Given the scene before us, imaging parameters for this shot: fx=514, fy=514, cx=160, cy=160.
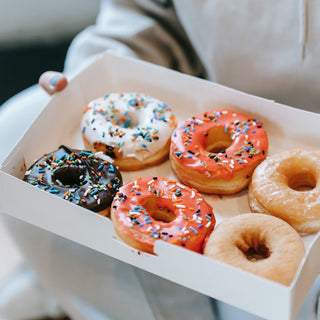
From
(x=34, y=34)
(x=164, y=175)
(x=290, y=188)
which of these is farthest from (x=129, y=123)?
(x=34, y=34)

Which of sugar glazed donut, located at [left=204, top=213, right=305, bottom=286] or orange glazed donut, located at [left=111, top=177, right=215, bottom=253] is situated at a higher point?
orange glazed donut, located at [left=111, top=177, right=215, bottom=253]

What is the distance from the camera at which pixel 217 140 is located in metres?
1.39

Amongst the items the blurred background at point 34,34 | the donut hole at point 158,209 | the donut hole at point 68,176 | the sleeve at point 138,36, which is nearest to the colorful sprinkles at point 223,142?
the donut hole at point 158,209

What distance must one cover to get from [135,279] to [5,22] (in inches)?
60.2

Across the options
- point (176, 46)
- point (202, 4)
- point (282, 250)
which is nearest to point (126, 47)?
point (176, 46)

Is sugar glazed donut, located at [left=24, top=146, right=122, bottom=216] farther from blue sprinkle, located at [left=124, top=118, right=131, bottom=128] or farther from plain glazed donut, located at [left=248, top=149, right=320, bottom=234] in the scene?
plain glazed donut, located at [left=248, top=149, right=320, bottom=234]

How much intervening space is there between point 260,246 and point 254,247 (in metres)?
0.01

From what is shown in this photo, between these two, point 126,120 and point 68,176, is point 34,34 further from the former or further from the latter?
point 68,176

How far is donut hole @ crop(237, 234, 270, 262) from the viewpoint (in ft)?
3.56

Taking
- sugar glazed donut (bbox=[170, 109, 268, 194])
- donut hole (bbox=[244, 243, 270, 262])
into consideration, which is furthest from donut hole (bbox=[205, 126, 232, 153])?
donut hole (bbox=[244, 243, 270, 262])

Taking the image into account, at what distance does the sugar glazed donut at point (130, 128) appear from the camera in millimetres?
1338

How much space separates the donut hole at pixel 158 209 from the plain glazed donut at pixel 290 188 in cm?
20

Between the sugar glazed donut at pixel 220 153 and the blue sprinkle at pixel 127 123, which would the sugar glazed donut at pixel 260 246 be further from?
the blue sprinkle at pixel 127 123

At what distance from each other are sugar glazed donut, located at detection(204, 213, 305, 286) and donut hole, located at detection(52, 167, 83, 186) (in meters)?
0.38
